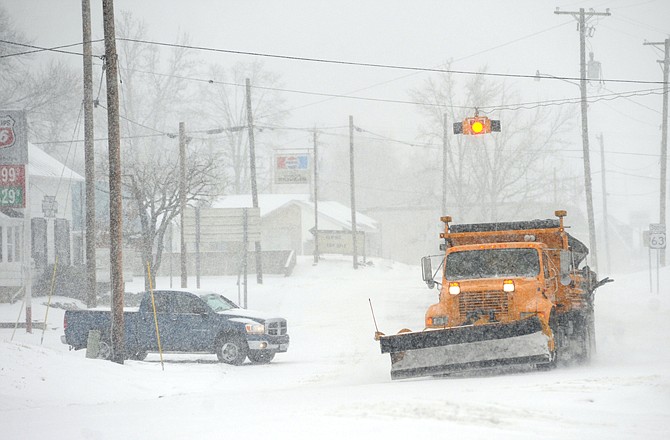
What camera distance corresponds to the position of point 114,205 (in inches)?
816

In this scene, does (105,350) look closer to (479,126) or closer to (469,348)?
(469,348)

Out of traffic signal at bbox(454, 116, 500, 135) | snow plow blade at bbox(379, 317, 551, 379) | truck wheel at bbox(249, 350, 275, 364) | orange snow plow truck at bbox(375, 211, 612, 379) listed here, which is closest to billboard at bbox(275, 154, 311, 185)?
traffic signal at bbox(454, 116, 500, 135)

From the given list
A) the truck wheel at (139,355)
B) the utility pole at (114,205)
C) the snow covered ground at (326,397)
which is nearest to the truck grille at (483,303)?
the snow covered ground at (326,397)

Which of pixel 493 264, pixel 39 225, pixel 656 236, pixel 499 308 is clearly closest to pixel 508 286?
pixel 499 308

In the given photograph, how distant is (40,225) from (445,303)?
1261 inches

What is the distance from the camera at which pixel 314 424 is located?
1055 centimetres

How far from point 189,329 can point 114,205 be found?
3781mm

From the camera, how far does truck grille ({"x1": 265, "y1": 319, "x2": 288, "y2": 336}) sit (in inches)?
896

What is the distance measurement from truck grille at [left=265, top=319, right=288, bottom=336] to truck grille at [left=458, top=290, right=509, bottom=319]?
7101 millimetres

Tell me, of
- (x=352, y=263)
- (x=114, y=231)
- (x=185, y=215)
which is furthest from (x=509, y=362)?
(x=352, y=263)

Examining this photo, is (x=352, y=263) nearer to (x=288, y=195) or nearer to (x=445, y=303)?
(x=288, y=195)

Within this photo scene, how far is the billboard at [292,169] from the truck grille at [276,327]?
41.1 metres

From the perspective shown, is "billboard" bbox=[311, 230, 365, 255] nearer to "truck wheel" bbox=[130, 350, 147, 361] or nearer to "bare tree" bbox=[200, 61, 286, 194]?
Result: "bare tree" bbox=[200, 61, 286, 194]

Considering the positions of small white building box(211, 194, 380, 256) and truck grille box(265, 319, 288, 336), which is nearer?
truck grille box(265, 319, 288, 336)
